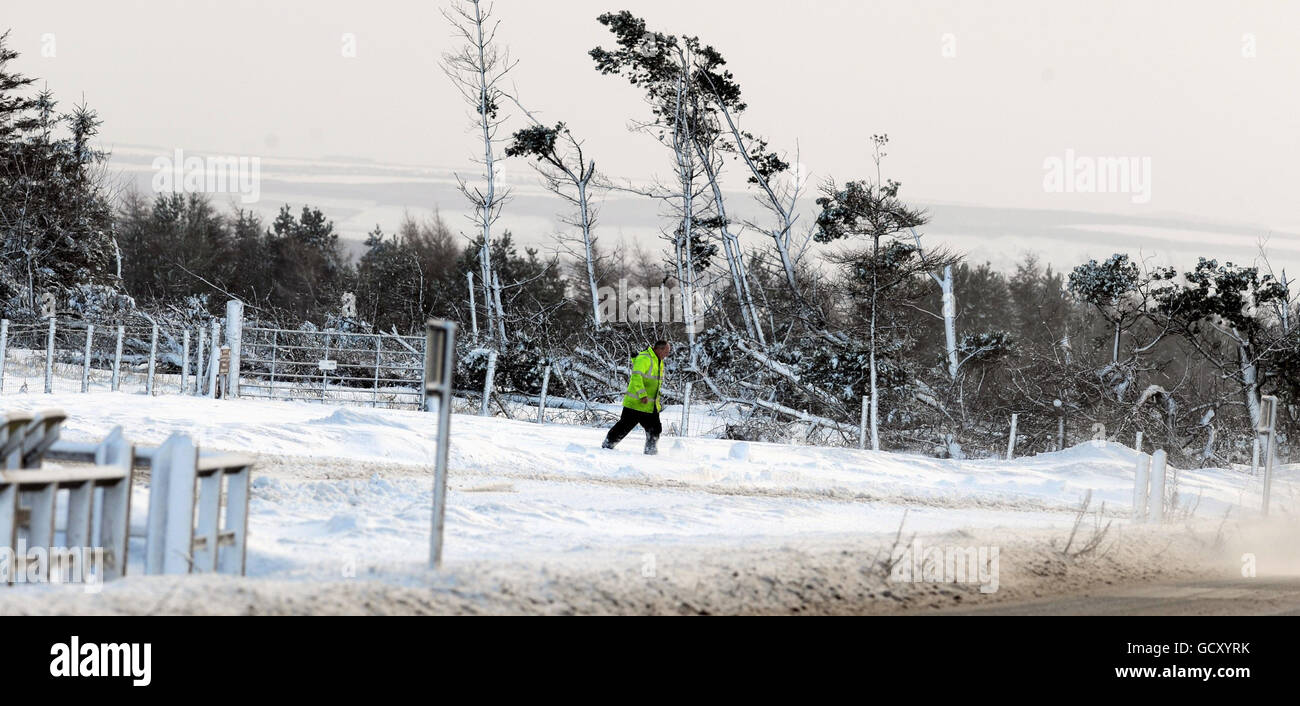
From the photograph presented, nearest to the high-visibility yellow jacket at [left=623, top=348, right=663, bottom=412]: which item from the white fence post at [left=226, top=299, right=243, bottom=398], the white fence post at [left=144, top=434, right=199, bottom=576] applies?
the white fence post at [left=144, top=434, right=199, bottom=576]

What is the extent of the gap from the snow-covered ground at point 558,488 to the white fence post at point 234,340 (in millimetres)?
1956

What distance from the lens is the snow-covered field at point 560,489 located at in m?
10.8

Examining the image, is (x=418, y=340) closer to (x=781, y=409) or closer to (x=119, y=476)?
(x=781, y=409)

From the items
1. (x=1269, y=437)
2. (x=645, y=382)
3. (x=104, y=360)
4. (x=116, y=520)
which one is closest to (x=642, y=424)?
(x=645, y=382)

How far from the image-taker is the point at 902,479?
21.2m

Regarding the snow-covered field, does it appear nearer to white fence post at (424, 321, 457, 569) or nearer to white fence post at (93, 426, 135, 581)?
white fence post at (424, 321, 457, 569)

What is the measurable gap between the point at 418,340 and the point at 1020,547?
24.0 m

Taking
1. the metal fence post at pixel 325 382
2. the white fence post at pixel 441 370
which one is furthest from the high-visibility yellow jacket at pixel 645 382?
the metal fence post at pixel 325 382

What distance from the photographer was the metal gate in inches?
1189

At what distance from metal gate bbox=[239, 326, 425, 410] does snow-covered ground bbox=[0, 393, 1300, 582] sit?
3.24m

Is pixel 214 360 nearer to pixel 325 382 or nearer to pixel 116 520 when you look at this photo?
pixel 325 382

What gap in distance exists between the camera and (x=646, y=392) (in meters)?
19.2
